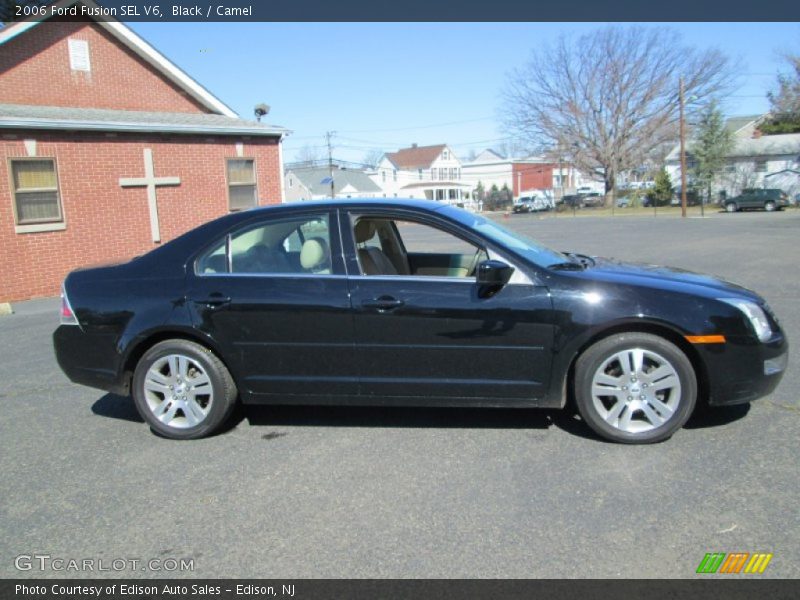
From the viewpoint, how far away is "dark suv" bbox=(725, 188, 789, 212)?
41.2 m

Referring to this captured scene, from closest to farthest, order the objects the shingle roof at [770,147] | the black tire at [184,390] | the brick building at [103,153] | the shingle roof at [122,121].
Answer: the black tire at [184,390], the shingle roof at [122,121], the brick building at [103,153], the shingle roof at [770,147]

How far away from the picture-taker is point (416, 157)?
9669 centimetres

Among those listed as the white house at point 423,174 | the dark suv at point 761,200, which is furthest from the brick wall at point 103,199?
the white house at point 423,174

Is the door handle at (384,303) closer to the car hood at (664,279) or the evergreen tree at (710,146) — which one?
the car hood at (664,279)

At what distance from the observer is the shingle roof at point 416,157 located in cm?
9556

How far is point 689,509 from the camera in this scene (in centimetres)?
334

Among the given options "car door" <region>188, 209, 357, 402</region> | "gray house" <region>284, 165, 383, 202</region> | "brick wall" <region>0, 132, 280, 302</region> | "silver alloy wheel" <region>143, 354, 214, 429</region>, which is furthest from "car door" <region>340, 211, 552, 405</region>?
"gray house" <region>284, 165, 383, 202</region>

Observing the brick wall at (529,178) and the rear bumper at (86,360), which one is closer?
the rear bumper at (86,360)

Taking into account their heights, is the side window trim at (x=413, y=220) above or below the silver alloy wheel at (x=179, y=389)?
above

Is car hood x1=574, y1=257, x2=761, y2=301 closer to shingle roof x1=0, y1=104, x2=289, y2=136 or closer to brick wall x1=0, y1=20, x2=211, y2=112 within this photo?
shingle roof x1=0, y1=104, x2=289, y2=136

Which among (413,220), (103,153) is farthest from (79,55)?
(413,220)

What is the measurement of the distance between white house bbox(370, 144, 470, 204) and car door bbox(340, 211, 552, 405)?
83.8 meters

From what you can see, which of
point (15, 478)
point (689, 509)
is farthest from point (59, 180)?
point (689, 509)

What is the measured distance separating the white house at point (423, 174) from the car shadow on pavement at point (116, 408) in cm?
8272
